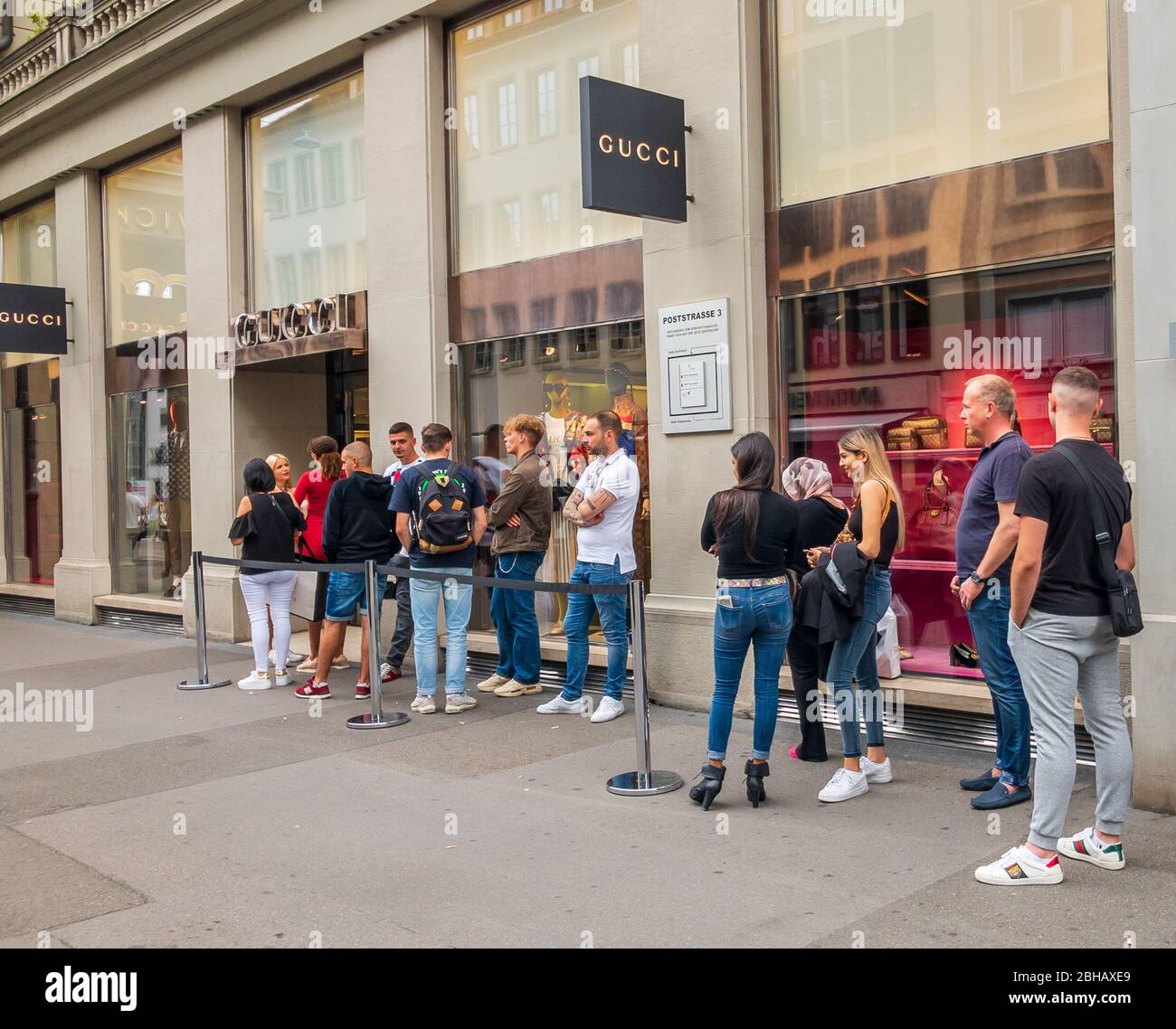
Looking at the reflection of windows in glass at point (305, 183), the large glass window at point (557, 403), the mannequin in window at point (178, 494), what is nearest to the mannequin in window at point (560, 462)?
the large glass window at point (557, 403)

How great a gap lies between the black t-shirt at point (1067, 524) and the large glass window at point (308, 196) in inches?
316

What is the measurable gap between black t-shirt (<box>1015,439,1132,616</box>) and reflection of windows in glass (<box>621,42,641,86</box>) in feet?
17.9

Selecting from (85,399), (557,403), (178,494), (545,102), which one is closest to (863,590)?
(557,403)

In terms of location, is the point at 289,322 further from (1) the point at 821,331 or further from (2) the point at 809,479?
(2) the point at 809,479

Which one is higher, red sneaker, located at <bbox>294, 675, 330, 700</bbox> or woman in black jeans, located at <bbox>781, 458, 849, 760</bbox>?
woman in black jeans, located at <bbox>781, 458, 849, 760</bbox>

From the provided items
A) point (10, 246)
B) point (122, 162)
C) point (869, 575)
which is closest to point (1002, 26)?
point (869, 575)

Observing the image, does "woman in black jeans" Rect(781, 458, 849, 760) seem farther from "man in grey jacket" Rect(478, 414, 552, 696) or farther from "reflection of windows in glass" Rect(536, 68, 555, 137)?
"reflection of windows in glass" Rect(536, 68, 555, 137)

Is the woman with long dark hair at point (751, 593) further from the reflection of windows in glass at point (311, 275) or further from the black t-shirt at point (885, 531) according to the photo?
the reflection of windows in glass at point (311, 275)

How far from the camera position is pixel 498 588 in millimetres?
8797

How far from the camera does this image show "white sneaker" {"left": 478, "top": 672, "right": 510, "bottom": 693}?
9055 mm

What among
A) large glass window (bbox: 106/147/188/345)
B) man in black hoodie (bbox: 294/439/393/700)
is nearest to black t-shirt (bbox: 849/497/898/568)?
man in black hoodie (bbox: 294/439/393/700)

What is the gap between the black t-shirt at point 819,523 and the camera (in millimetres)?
6234
